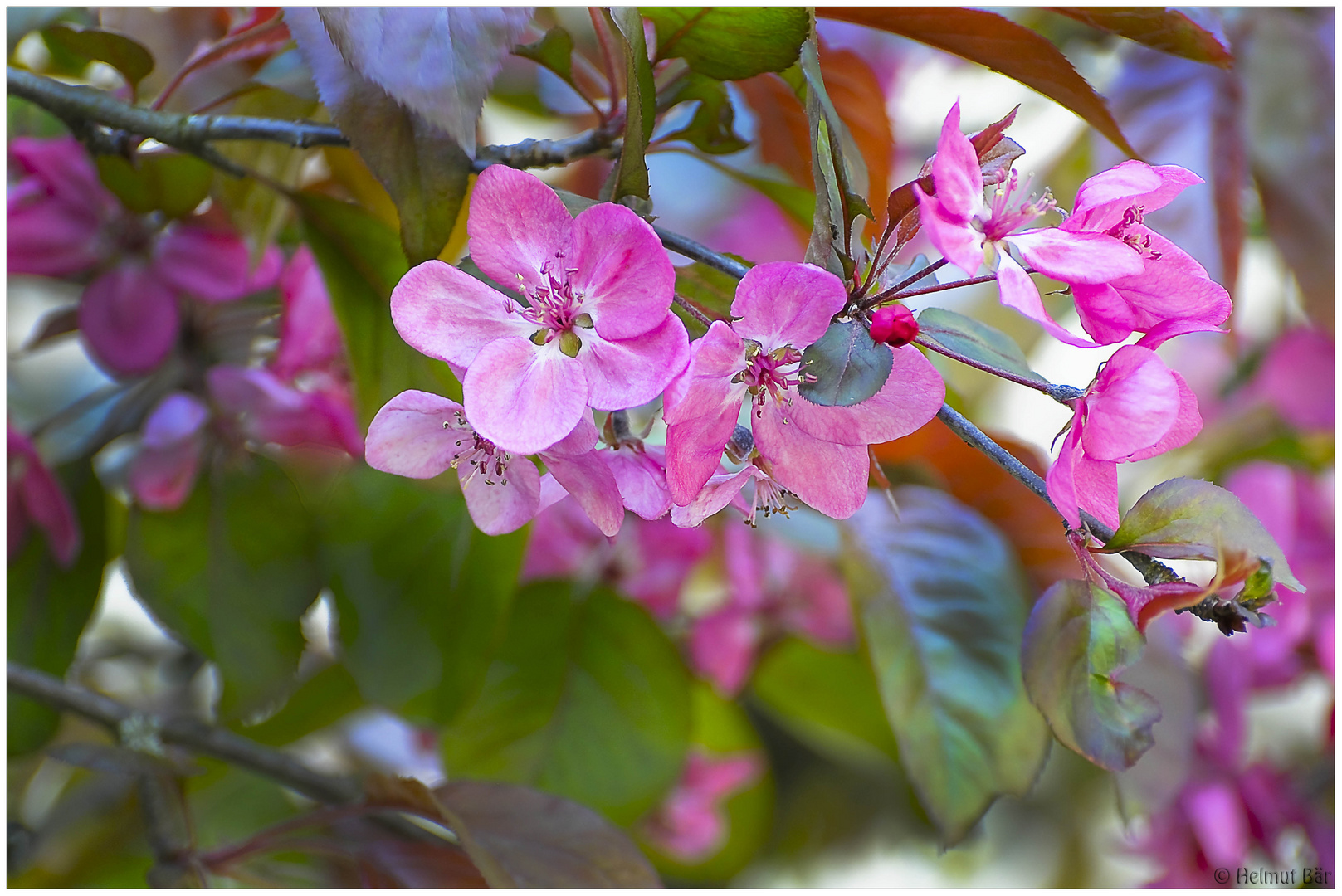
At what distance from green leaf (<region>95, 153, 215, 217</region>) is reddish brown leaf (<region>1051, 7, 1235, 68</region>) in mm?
340

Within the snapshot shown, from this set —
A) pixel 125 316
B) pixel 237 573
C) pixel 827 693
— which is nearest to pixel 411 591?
pixel 237 573

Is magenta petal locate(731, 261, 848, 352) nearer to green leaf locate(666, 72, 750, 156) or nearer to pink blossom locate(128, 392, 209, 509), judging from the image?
green leaf locate(666, 72, 750, 156)

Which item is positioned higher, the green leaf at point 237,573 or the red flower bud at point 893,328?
the red flower bud at point 893,328

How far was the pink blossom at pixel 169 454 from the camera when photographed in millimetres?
443

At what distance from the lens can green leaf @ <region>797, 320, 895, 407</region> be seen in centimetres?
20

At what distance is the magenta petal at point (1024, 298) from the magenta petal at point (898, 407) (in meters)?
0.02

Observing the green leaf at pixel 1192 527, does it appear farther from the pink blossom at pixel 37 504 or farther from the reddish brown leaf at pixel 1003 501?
the pink blossom at pixel 37 504

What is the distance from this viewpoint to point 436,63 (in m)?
0.25

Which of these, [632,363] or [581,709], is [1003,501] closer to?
[581,709]

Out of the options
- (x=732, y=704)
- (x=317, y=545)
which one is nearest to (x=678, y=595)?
(x=732, y=704)

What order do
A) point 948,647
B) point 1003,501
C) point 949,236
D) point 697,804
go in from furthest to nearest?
point 697,804
point 1003,501
point 948,647
point 949,236

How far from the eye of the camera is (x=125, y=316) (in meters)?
0.44

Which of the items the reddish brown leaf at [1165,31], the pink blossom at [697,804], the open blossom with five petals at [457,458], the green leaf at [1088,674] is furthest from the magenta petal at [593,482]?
the pink blossom at [697,804]

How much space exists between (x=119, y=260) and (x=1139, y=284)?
0.43 m
